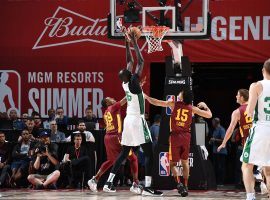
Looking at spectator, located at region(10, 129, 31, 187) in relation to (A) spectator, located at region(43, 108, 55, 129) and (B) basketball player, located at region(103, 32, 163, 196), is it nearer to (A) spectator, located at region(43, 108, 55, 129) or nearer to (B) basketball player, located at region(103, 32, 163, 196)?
(A) spectator, located at region(43, 108, 55, 129)

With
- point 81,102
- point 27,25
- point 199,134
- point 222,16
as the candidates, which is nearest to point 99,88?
point 81,102

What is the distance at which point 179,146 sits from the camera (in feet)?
38.7

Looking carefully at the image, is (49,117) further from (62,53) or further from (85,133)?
(85,133)

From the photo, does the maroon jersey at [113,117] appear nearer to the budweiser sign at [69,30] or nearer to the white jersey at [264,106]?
the white jersey at [264,106]

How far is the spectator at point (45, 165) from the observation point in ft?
45.2

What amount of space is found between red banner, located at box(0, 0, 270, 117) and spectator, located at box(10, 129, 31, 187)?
333 cm

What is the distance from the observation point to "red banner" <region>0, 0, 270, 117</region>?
17828mm

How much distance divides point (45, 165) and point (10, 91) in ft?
15.4

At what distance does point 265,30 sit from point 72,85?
5153 mm

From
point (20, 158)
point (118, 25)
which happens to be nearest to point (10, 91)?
point (20, 158)

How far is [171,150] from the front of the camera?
11.8 meters

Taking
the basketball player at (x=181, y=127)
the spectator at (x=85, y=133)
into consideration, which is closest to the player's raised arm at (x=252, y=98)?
the basketball player at (x=181, y=127)

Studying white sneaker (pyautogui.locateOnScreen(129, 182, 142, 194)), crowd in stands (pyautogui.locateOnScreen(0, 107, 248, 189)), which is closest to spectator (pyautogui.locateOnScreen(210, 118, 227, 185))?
crowd in stands (pyautogui.locateOnScreen(0, 107, 248, 189))

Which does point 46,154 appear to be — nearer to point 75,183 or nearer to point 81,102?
point 75,183
